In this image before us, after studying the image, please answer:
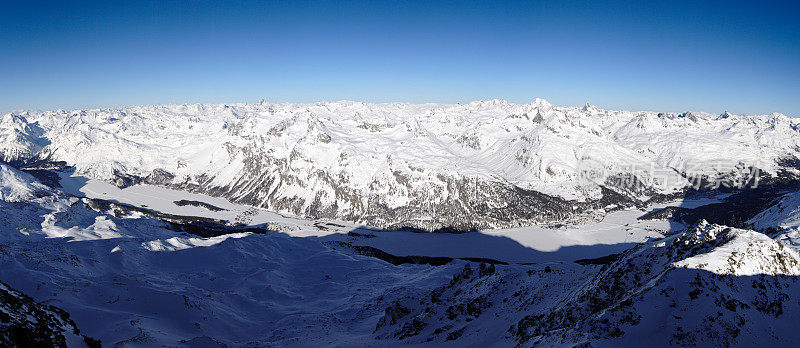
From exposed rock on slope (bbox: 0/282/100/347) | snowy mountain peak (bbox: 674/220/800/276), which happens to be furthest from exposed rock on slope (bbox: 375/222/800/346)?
exposed rock on slope (bbox: 0/282/100/347)

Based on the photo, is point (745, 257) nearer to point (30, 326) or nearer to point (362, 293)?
point (30, 326)

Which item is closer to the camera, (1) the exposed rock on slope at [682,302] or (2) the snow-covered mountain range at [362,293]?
(1) the exposed rock on slope at [682,302]

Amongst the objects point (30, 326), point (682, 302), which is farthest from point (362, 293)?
point (682, 302)

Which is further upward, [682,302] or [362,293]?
[682,302]

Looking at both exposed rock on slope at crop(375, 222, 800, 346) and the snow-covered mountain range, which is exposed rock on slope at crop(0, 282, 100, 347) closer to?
the snow-covered mountain range

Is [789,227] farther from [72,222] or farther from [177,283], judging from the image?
[72,222]

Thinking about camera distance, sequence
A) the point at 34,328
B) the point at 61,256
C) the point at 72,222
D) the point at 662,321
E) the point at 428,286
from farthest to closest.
→ the point at 72,222 → the point at 428,286 → the point at 61,256 → the point at 662,321 → the point at 34,328

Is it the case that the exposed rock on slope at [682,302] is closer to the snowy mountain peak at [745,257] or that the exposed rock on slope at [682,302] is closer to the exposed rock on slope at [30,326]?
the snowy mountain peak at [745,257]

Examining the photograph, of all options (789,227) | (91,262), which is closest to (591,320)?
(789,227)

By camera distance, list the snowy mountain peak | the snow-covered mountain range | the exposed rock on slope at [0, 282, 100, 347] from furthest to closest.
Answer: the snowy mountain peak < the snow-covered mountain range < the exposed rock on slope at [0, 282, 100, 347]

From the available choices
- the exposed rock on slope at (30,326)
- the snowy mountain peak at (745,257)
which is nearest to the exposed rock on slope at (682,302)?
the snowy mountain peak at (745,257)

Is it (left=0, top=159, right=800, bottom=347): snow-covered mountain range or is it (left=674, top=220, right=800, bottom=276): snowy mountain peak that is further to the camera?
(left=674, top=220, right=800, bottom=276): snowy mountain peak
